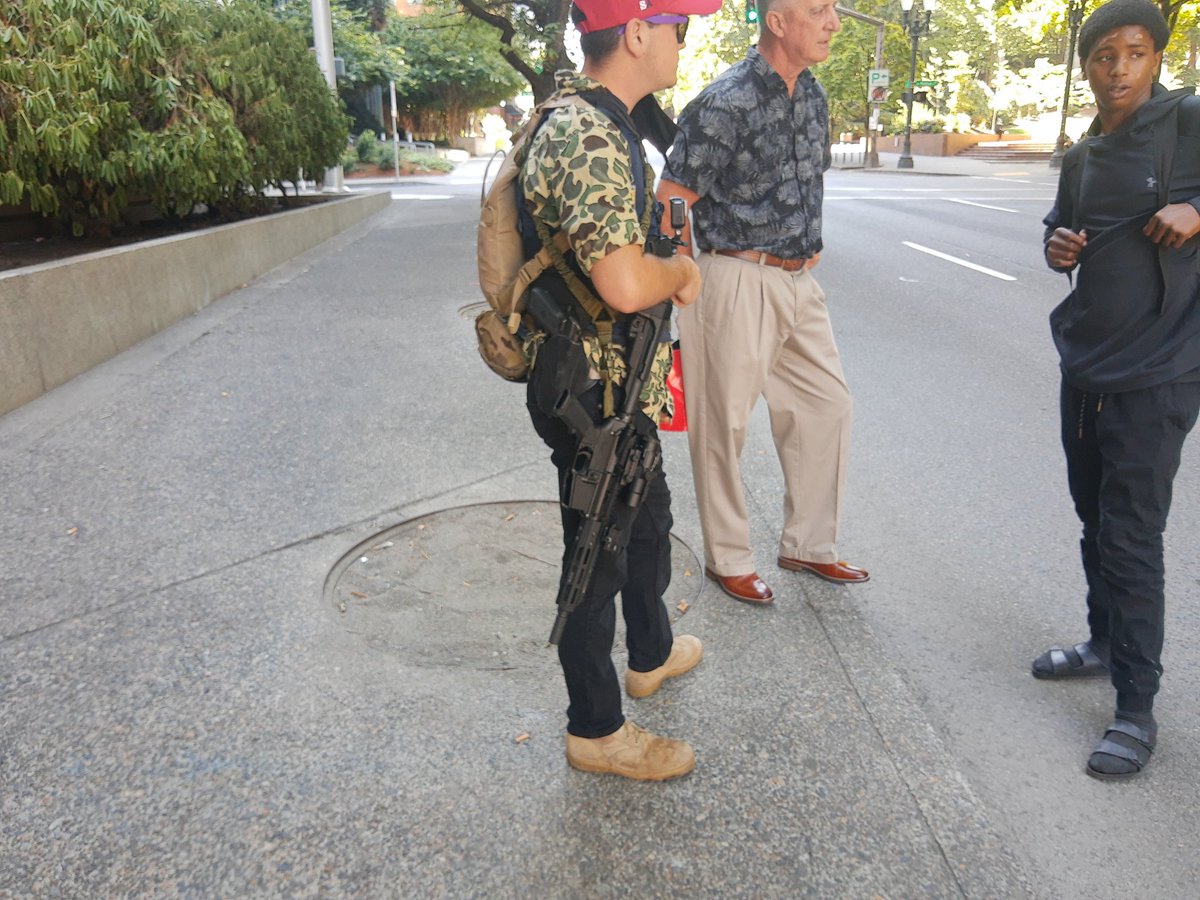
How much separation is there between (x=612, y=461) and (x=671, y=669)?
1.02 m

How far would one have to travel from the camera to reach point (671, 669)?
3.18m

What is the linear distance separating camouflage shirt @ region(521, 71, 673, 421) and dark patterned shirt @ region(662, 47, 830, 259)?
120cm

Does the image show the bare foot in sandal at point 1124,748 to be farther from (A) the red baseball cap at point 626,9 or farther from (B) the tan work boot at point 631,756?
(A) the red baseball cap at point 626,9

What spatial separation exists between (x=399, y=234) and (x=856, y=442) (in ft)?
34.7

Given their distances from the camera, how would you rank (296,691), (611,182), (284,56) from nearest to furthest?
(611,182) → (296,691) → (284,56)

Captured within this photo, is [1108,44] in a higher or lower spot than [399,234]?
higher

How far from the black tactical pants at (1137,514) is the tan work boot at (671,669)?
121cm

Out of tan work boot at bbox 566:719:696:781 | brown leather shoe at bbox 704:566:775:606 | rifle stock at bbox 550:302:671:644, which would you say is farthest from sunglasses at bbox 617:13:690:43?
brown leather shoe at bbox 704:566:775:606

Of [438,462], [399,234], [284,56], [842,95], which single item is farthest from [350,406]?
[842,95]

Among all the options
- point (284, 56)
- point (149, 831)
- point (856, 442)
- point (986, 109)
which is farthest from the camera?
point (986, 109)

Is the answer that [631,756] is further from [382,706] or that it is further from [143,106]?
[143,106]

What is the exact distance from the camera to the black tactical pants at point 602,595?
2557 mm

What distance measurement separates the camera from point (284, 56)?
39.2 ft

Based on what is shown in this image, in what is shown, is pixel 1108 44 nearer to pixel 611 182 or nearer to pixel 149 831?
pixel 611 182
